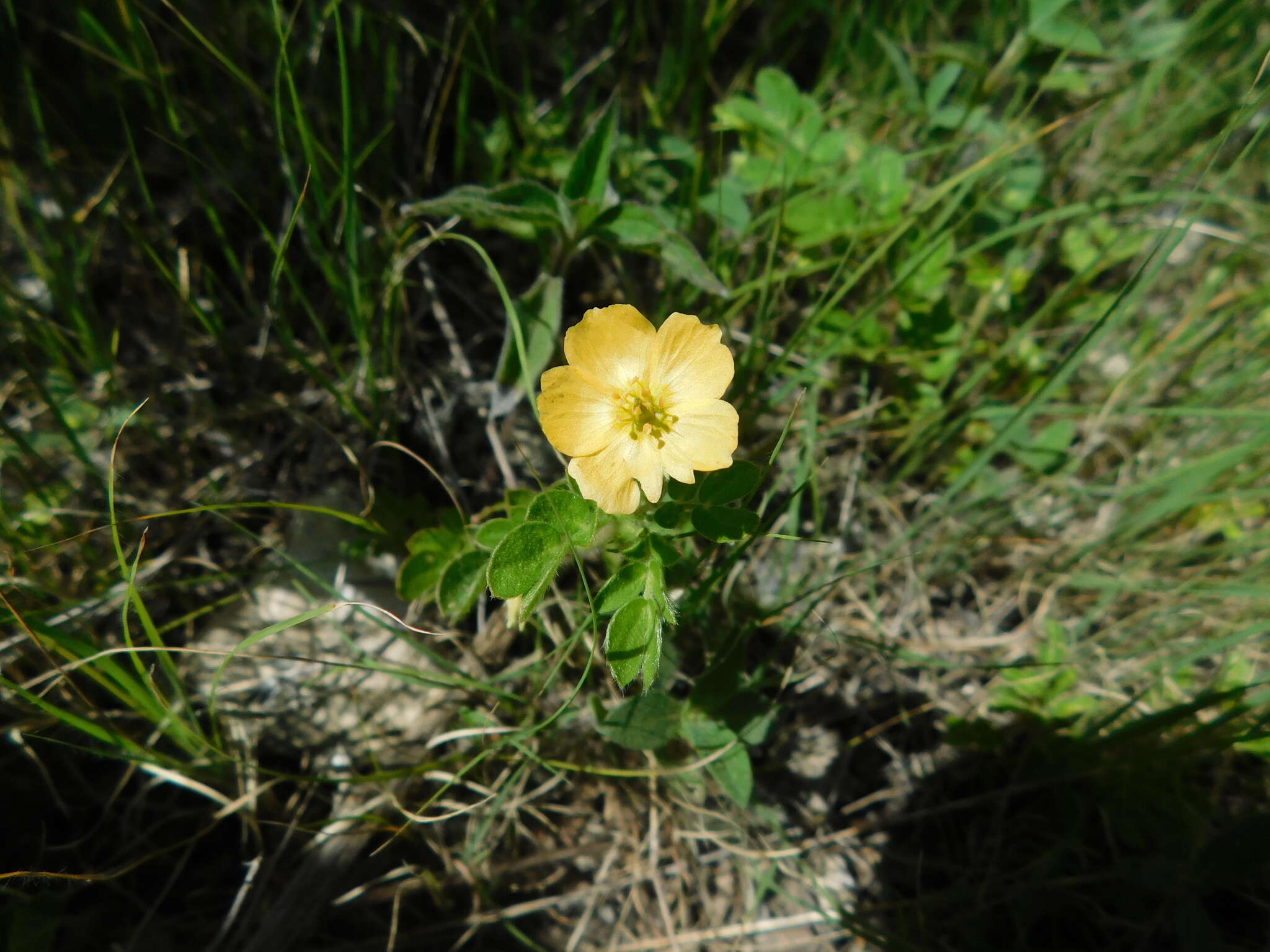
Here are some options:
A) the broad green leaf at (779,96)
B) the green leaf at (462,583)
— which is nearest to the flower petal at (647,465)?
the green leaf at (462,583)

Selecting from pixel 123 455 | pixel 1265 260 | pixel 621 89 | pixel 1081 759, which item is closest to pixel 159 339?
pixel 123 455

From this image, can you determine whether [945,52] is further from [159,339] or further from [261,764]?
[261,764]

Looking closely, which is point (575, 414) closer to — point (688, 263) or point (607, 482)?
point (607, 482)

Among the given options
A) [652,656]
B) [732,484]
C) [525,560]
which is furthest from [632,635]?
[732,484]

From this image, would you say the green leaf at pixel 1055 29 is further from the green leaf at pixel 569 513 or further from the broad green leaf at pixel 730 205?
the green leaf at pixel 569 513

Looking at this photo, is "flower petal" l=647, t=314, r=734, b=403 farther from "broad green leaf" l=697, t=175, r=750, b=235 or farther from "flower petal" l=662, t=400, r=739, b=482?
"broad green leaf" l=697, t=175, r=750, b=235

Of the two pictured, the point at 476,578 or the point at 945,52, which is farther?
the point at 945,52

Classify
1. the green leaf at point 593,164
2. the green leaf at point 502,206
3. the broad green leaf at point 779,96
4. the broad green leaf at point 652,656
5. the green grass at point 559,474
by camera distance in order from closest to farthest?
the broad green leaf at point 652,656
the green leaf at point 502,206
the green leaf at point 593,164
the green grass at point 559,474
the broad green leaf at point 779,96
